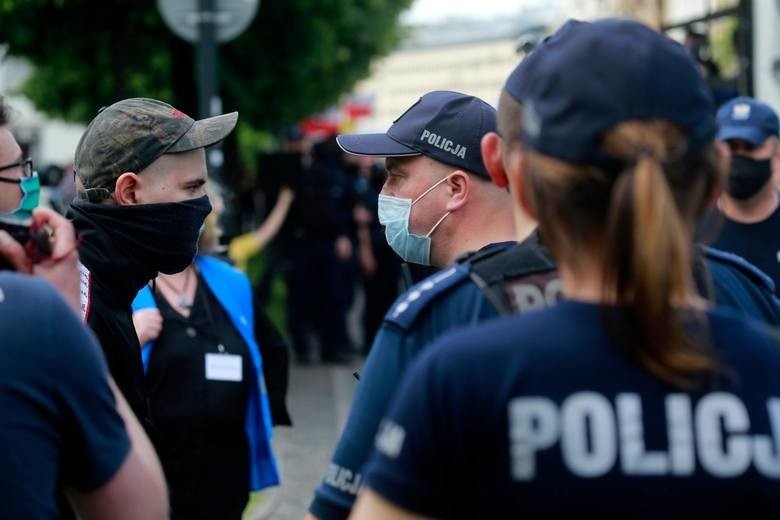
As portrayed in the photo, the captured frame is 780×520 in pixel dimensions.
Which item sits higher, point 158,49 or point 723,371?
point 723,371

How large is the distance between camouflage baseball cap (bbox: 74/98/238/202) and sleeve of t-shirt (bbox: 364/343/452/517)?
89.3 inches

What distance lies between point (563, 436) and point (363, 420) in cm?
74

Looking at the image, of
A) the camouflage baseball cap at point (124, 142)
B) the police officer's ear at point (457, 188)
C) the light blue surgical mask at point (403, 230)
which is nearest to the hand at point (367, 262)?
the camouflage baseball cap at point (124, 142)

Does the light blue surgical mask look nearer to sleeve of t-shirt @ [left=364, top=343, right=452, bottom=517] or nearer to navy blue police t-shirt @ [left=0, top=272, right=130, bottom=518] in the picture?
navy blue police t-shirt @ [left=0, top=272, right=130, bottom=518]

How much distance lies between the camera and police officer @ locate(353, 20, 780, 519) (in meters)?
1.85

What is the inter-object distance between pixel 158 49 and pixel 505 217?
15774 mm

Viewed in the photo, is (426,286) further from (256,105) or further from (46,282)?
(256,105)

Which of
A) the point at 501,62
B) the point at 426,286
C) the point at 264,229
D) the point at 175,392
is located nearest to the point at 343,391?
the point at 264,229

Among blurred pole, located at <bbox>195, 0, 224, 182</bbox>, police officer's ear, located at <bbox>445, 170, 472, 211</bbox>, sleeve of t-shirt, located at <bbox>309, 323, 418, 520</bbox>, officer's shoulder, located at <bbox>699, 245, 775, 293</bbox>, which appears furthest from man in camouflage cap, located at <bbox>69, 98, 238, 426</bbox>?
blurred pole, located at <bbox>195, 0, 224, 182</bbox>

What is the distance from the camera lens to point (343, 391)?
1208cm

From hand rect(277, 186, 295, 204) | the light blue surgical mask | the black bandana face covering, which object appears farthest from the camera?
hand rect(277, 186, 295, 204)

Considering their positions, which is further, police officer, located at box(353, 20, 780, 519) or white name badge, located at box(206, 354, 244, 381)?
white name badge, located at box(206, 354, 244, 381)

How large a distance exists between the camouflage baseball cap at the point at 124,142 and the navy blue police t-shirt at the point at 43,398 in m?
1.79

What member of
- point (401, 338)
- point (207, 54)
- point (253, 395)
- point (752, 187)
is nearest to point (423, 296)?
point (401, 338)
